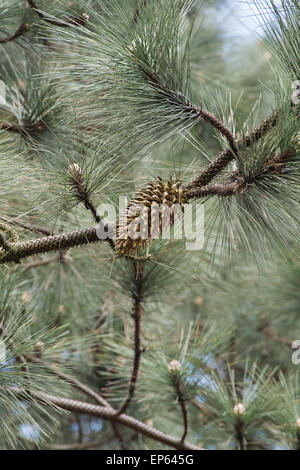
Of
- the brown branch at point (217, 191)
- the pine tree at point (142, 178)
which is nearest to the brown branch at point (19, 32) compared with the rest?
the pine tree at point (142, 178)

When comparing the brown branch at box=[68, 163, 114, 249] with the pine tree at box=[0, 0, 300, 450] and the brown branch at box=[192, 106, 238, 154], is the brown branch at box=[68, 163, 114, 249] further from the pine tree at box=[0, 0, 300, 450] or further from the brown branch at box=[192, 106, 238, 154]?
the brown branch at box=[192, 106, 238, 154]

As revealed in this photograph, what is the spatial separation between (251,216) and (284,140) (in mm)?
101

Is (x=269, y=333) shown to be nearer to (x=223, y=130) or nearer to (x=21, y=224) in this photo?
(x=21, y=224)

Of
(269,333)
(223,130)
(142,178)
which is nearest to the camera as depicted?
(223,130)

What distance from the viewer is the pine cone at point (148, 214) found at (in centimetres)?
69

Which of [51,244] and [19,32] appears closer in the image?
[51,244]

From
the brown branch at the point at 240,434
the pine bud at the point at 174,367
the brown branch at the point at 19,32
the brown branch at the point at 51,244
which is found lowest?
the brown branch at the point at 240,434

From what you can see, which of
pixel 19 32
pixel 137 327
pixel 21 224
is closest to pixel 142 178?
pixel 21 224

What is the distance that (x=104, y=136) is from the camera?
770mm

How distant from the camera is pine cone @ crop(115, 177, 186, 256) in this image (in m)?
0.69

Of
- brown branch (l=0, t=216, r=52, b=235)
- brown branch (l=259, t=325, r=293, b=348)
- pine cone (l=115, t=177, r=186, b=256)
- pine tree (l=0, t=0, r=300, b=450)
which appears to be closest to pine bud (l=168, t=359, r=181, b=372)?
pine tree (l=0, t=0, r=300, b=450)

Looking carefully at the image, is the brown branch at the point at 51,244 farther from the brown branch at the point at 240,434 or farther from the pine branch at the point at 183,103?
the brown branch at the point at 240,434

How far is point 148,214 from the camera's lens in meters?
0.70
